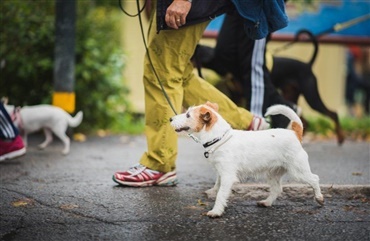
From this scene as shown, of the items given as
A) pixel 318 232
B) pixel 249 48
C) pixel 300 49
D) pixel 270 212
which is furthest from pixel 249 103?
pixel 300 49

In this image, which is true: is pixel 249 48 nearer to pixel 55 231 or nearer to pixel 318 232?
pixel 318 232

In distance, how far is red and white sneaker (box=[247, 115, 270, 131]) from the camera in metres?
4.29

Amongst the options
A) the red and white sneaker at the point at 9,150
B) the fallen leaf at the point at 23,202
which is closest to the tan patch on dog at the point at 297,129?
the fallen leaf at the point at 23,202

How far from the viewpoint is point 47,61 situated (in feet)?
21.2

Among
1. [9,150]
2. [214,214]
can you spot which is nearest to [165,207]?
[214,214]

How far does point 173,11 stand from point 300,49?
641 cm

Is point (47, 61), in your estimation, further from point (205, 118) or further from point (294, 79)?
point (205, 118)

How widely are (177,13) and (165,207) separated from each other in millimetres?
1154

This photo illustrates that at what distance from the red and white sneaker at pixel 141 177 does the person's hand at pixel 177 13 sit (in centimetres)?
96

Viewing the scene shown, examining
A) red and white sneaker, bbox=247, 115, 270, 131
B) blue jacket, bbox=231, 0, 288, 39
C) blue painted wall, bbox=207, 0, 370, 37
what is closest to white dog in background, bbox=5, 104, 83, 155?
red and white sneaker, bbox=247, 115, 270, 131

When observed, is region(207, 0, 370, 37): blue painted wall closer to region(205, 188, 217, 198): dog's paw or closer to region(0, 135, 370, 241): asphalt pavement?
region(0, 135, 370, 241): asphalt pavement

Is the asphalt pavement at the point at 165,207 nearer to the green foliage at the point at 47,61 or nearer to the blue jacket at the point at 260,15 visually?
the blue jacket at the point at 260,15

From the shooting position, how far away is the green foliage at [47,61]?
6.50 m

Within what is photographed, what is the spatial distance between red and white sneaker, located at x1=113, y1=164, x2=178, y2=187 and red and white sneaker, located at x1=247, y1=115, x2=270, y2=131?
807 mm
